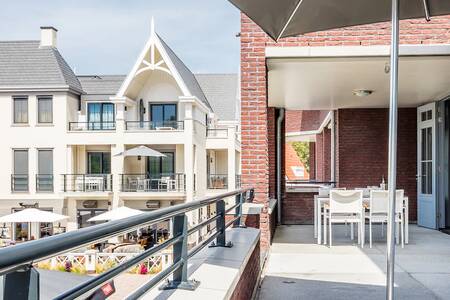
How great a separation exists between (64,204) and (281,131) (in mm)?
17103

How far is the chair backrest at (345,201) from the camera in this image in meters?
7.28

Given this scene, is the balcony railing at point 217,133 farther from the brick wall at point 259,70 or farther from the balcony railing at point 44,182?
the brick wall at point 259,70

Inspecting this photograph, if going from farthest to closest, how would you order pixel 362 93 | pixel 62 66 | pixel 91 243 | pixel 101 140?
pixel 62 66 < pixel 101 140 < pixel 362 93 < pixel 91 243

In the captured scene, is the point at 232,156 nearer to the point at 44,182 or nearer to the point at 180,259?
the point at 44,182

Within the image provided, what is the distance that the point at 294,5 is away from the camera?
→ 3521 mm

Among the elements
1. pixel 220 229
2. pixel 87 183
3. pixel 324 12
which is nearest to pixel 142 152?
pixel 87 183

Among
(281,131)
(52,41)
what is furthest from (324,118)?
(52,41)

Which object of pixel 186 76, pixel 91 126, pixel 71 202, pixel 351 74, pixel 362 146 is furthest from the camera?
pixel 186 76

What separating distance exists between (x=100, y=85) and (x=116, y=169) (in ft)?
16.7

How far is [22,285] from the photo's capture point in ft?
3.55

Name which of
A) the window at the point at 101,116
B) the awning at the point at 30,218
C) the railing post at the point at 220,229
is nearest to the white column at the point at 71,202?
the window at the point at 101,116

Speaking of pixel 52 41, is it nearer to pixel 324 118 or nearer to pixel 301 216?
pixel 324 118

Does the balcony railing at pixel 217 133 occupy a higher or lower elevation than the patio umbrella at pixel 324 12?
higher

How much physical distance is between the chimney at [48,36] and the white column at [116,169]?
7074 millimetres
